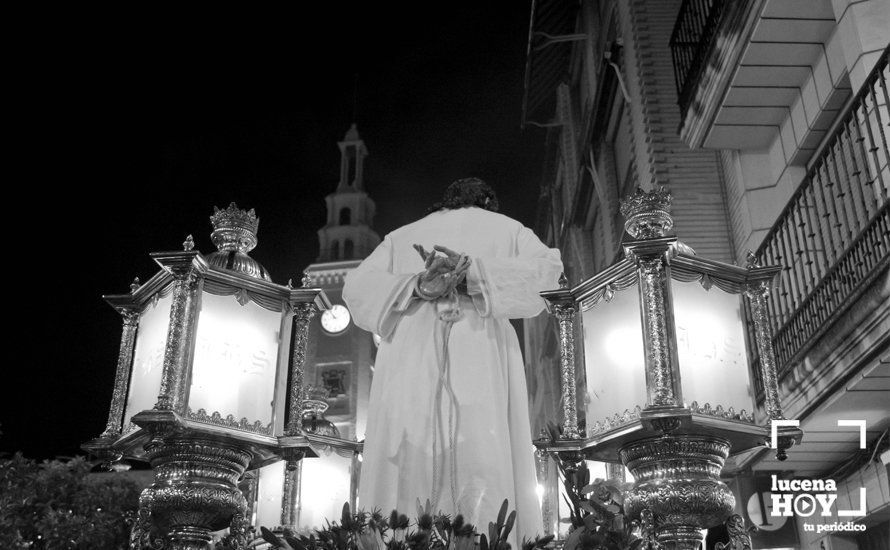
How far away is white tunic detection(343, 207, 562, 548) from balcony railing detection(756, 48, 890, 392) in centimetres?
361

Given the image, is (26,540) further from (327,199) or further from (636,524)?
(327,199)

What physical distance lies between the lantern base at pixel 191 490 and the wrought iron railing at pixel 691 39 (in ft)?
25.9

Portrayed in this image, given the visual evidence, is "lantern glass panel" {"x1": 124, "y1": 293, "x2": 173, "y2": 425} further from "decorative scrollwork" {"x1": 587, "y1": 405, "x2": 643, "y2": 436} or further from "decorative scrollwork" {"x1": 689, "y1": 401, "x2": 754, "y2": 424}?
"decorative scrollwork" {"x1": 689, "y1": 401, "x2": 754, "y2": 424}

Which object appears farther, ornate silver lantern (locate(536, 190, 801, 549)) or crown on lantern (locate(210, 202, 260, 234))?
crown on lantern (locate(210, 202, 260, 234))

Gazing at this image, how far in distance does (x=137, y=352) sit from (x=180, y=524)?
3.25ft

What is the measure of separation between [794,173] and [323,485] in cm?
688

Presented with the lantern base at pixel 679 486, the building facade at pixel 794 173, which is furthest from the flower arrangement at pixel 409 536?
the building facade at pixel 794 173

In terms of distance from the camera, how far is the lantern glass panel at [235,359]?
163 inches

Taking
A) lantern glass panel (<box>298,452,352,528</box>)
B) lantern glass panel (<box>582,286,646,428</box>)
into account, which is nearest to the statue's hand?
lantern glass panel (<box>582,286,646,428</box>)

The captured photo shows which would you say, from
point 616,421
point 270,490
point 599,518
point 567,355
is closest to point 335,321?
point 270,490

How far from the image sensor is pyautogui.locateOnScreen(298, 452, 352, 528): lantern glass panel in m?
6.59

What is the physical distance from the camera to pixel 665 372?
3.64 m

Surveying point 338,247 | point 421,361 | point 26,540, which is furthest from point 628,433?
point 338,247

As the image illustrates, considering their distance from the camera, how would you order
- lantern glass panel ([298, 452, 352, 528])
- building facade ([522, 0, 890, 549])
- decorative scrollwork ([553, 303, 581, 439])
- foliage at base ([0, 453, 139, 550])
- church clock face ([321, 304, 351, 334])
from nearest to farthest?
decorative scrollwork ([553, 303, 581, 439])
lantern glass panel ([298, 452, 352, 528])
building facade ([522, 0, 890, 549])
foliage at base ([0, 453, 139, 550])
church clock face ([321, 304, 351, 334])
